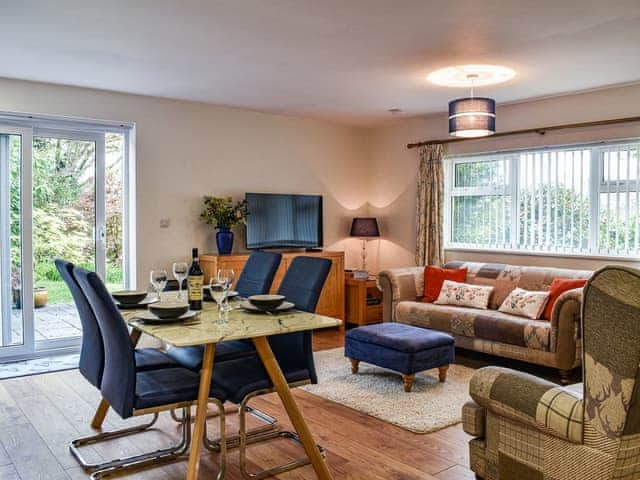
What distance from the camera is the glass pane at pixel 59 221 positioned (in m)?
5.44

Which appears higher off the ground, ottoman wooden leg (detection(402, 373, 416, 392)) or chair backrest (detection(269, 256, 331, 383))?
chair backrest (detection(269, 256, 331, 383))

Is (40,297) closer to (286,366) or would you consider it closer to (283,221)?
(283,221)

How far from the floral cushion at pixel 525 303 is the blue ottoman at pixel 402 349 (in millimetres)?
861

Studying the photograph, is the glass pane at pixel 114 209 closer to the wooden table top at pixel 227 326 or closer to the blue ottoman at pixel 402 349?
the blue ottoman at pixel 402 349

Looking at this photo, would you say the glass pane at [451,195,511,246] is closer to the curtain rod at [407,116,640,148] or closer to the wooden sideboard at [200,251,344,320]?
the curtain rod at [407,116,640,148]

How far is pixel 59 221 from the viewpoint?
18.2 feet

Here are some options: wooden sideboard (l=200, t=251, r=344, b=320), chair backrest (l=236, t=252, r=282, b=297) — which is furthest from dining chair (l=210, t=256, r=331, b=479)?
wooden sideboard (l=200, t=251, r=344, b=320)

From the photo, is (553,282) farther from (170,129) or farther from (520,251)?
(170,129)

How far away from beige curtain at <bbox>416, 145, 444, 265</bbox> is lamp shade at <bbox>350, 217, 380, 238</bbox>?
0.65 metres

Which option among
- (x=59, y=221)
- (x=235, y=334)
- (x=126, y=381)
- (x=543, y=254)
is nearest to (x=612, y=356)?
(x=235, y=334)

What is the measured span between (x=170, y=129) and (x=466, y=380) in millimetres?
3718

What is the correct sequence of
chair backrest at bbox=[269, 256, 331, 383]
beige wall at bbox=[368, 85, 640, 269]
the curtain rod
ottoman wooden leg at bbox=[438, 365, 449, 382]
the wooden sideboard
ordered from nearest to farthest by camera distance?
chair backrest at bbox=[269, 256, 331, 383]
ottoman wooden leg at bbox=[438, 365, 449, 382]
the curtain rod
beige wall at bbox=[368, 85, 640, 269]
the wooden sideboard

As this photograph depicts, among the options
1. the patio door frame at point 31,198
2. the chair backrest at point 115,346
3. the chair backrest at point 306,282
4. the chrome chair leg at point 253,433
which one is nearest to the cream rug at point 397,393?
the chrome chair leg at point 253,433

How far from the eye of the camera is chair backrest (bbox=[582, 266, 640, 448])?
1.95 m
